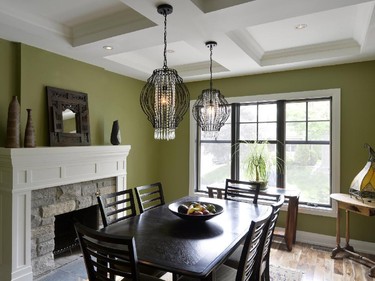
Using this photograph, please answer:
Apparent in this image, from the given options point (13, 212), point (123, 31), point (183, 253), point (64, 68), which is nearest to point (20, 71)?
point (64, 68)

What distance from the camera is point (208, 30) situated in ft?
8.27

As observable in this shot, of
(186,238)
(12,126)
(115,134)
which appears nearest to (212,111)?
(186,238)

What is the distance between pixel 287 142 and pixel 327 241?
5.11 feet

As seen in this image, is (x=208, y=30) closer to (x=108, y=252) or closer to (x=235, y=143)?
(x=108, y=252)

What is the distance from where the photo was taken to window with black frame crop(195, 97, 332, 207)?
394cm

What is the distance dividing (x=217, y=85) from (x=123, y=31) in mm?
2370

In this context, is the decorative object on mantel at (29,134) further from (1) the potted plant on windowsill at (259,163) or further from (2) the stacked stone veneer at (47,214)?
(1) the potted plant on windowsill at (259,163)

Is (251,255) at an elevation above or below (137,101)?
below

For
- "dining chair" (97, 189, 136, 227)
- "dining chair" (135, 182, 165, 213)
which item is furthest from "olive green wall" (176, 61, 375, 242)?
"dining chair" (97, 189, 136, 227)

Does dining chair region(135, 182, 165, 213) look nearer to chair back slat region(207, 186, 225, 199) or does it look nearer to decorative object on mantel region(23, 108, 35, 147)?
chair back slat region(207, 186, 225, 199)

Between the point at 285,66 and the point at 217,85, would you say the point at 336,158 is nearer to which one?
the point at 285,66

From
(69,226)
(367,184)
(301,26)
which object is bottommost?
(69,226)

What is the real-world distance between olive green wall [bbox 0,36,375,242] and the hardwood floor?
0.40 metres

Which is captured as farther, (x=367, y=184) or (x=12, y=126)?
(x=367, y=184)
